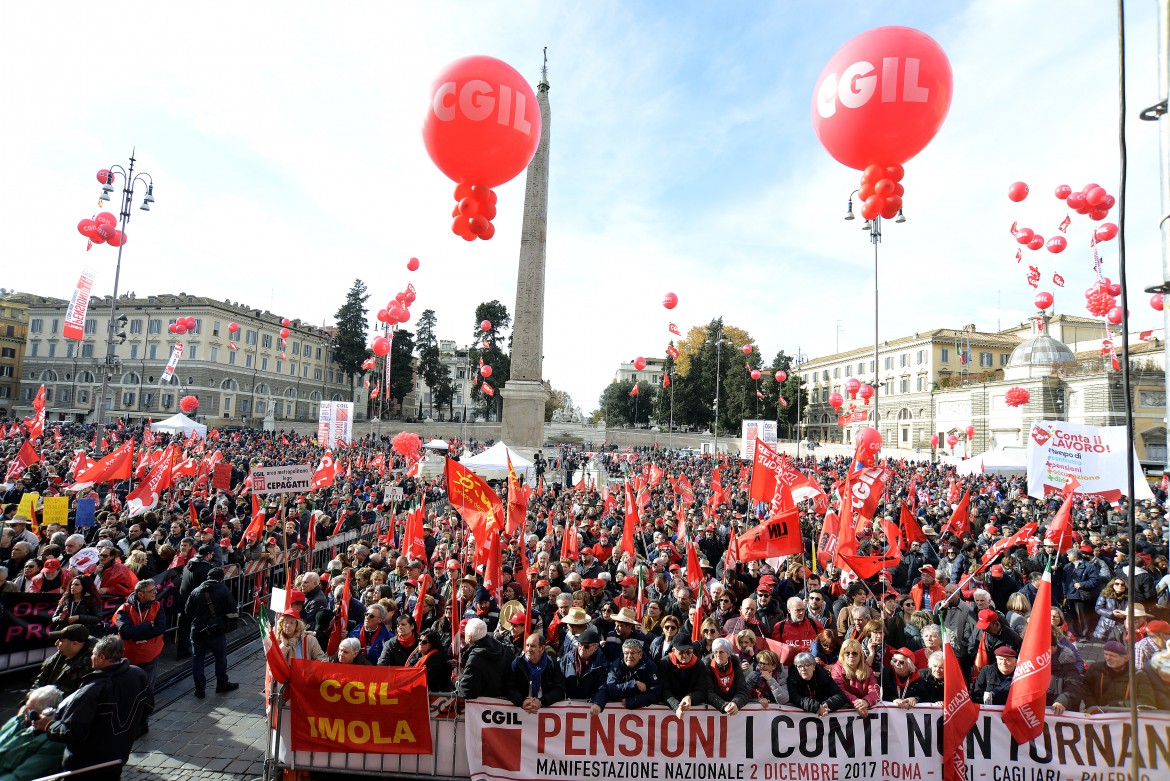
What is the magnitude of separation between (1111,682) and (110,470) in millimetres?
16348

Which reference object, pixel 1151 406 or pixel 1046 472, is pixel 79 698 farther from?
pixel 1151 406

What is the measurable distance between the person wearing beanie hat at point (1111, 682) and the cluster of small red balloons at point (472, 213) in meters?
6.39

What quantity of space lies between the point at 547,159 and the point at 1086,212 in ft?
66.0

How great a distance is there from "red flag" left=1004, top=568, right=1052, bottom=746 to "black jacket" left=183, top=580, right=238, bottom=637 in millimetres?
7443

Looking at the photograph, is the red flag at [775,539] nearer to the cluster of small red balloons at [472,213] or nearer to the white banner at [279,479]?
the cluster of small red balloons at [472,213]

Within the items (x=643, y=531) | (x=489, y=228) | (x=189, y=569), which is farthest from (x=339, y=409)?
(x=489, y=228)

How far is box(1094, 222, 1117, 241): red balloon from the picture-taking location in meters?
19.7

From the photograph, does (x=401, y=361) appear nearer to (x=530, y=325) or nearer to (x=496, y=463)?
(x=530, y=325)

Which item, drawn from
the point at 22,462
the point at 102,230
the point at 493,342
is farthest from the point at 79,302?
the point at 493,342

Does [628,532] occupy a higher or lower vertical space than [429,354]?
lower

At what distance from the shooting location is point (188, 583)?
326 inches

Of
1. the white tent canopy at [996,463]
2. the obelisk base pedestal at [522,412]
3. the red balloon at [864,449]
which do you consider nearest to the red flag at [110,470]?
the red balloon at [864,449]

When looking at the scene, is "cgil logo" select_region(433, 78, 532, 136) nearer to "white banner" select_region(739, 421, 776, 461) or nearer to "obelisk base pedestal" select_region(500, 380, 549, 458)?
"white banner" select_region(739, 421, 776, 461)

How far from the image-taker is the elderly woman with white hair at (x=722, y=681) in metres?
5.12
